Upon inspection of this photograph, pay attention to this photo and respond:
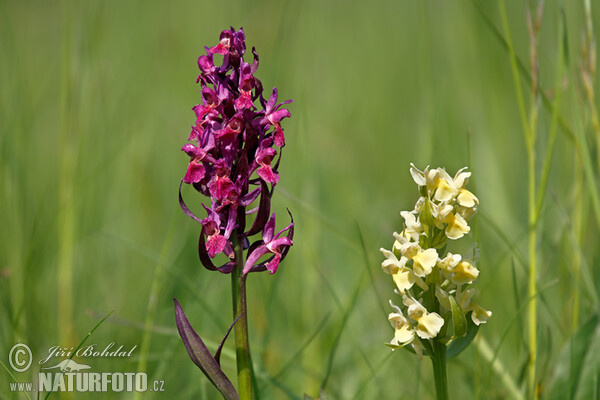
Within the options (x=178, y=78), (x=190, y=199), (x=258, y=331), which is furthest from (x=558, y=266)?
(x=178, y=78)

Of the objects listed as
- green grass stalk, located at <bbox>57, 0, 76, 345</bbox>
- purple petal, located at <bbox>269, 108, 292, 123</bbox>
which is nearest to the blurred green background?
green grass stalk, located at <bbox>57, 0, 76, 345</bbox>

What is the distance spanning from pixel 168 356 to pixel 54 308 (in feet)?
3.66

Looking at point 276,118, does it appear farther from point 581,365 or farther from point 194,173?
point 581,365

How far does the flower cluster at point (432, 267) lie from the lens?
1204mm

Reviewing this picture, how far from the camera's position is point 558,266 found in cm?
265

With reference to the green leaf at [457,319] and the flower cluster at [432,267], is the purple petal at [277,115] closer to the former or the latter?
the flower cluster at [432,267]

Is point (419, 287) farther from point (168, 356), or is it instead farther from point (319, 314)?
point (319, 314)

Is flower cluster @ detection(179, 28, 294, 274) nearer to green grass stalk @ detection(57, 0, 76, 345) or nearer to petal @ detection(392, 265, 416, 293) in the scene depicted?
petal @ detection(392, 265, 416, 293)

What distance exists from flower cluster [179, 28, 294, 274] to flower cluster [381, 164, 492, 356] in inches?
10.5

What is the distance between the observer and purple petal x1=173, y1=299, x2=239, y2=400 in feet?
4.21

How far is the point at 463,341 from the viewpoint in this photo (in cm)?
132
